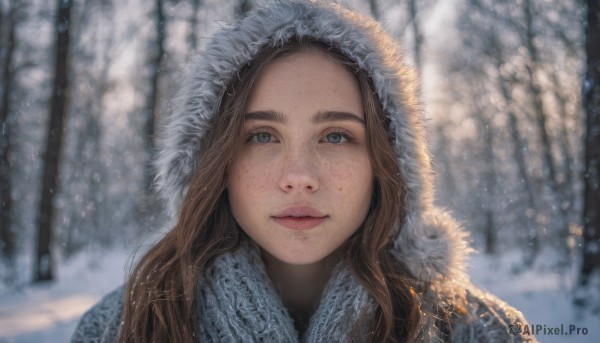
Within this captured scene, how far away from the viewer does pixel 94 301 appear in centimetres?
748

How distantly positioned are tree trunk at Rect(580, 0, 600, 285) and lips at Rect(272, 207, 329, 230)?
5.35 metres

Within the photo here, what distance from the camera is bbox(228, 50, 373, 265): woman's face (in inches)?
64.9

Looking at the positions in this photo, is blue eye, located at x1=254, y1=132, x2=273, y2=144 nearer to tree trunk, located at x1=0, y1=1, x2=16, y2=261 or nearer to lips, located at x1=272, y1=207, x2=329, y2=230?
lips, located at x1=272, y1=207, x2=329, y2=230

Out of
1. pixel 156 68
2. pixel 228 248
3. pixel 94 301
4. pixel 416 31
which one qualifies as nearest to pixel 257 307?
pixel 228 248

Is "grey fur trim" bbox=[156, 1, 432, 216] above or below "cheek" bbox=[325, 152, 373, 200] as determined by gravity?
above

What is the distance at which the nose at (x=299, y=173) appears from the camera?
5.25 ft

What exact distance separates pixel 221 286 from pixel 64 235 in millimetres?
20723

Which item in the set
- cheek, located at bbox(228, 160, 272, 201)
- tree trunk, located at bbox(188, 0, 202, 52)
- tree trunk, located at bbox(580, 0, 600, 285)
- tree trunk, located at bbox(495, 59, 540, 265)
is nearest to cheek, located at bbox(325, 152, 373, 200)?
cheek, located at bbox(228, 160, 272, 201)

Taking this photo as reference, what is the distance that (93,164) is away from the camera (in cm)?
1909

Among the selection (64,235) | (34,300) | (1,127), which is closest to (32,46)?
A: (1,127)

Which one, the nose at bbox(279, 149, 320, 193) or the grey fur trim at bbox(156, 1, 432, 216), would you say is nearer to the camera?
the nose at bbox(279, 149, 320, 193)

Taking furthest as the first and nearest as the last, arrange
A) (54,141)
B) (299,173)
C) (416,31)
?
(416,31)
(54,141)
(299,173)

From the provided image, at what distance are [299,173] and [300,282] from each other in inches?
28.4

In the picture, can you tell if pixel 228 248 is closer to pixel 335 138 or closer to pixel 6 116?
pixel 335 138
